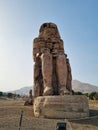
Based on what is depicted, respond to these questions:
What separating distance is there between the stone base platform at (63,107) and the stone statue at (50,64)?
764 mm

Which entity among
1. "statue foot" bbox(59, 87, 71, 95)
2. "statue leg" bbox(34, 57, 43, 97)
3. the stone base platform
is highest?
"statue leg" bbox(34, 57, 43, 97)

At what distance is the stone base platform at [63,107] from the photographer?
8430mm

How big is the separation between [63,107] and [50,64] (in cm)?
222

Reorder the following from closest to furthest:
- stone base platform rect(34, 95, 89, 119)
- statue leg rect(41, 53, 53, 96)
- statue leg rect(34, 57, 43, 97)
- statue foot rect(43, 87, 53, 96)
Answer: stone base platform rect(34, 95, 89, 119)
statue foot rect(43, 87, 53, 96)
statue leg rect(41, 53, 53, 96)
statue leg rect(34, 57, 43, 97)

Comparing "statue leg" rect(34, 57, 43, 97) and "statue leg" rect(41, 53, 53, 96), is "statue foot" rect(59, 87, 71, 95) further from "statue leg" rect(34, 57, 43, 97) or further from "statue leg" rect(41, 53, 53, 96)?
"statue leg" rect(34, 57, 43, 97)

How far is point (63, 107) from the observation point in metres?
8.48

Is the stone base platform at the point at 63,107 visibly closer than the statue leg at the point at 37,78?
Yes

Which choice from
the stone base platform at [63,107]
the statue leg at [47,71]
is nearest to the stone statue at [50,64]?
the statue leg at [47,71]

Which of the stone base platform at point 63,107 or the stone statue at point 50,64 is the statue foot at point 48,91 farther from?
the stone base platform at point 63,107

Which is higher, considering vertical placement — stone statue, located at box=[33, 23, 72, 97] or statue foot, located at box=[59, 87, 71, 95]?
stone statue, located at box=[33, 23, 72, 97]

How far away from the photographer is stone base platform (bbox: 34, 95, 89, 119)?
8430 millimetres

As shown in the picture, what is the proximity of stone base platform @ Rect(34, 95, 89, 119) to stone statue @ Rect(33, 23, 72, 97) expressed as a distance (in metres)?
0.76

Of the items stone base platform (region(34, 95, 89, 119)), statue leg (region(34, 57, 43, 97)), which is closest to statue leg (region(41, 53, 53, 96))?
statue leg (region(34, 57, 43, 97))

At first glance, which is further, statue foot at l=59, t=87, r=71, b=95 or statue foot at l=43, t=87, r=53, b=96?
statue foot at l=43, t=87, r=53, b=96
